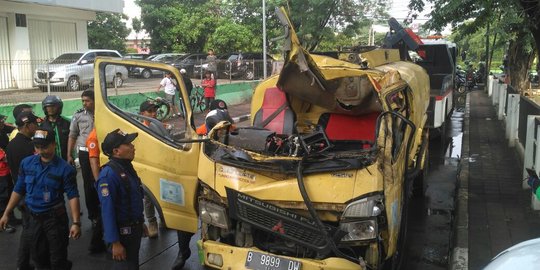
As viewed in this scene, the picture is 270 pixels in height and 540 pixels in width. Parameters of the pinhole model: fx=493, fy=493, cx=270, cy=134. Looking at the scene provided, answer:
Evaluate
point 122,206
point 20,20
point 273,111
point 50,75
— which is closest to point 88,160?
point 122,206

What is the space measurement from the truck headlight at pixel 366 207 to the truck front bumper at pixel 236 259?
35 centimetres

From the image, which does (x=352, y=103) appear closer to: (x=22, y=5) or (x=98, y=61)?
(x=98, y=61)

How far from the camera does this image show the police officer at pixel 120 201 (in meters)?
3.54

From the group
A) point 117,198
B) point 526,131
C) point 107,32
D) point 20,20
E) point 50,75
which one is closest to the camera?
point 117,198

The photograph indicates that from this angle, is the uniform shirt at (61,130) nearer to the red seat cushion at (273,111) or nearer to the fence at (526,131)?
the red seat cushion at (273,111)

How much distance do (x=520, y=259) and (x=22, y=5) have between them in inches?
778

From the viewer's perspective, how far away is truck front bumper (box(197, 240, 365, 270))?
3525 mm

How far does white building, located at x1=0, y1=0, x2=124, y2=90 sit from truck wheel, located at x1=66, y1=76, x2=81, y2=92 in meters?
4.71

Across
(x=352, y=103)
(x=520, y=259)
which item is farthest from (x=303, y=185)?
(x=352, y=103)

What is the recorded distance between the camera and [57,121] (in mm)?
5738

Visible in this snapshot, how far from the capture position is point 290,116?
5324 millimetres

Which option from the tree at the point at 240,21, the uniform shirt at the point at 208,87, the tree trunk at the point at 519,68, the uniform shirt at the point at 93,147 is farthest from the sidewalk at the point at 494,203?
the tree at the point at 240,21

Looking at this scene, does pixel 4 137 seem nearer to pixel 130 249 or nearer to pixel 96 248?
pixel 96 248

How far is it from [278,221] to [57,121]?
3.35 m
